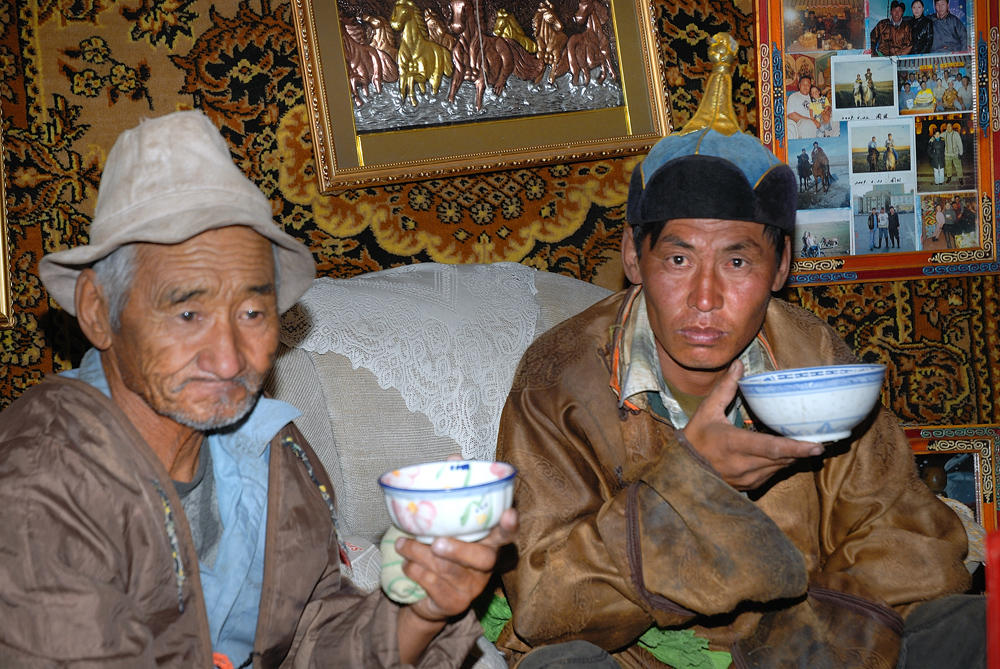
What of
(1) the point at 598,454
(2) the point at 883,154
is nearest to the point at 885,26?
(2) the point at 883,154

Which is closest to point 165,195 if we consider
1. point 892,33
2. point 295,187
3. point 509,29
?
point 295,187

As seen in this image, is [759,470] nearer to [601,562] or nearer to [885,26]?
[601,562]

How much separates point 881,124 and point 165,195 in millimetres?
2998

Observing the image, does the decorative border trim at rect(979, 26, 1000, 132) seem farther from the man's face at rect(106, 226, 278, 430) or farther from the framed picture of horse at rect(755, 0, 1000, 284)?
the man's face at rect(106, 226, 278, 430)

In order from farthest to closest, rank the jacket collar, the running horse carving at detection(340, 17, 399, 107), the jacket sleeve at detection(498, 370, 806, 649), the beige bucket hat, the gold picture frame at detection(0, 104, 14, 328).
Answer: the running horse carving at detection(340, 17, 399, 107) < the gold picture frame at detection(0, 104, 14, 328) < the jacket collar < the jacket sleeve at detection(498, 370, 806, 649) < the beige bucket hat

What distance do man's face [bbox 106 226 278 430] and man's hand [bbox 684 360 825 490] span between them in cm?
95

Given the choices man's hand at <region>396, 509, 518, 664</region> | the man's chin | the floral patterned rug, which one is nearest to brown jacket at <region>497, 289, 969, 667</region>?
man's hand at <region>396, 509, 518, 664</region>

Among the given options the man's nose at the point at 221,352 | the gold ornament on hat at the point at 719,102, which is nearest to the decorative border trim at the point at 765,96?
the gold ornament on hat at the point at 719,102

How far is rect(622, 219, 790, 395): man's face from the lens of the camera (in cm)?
206

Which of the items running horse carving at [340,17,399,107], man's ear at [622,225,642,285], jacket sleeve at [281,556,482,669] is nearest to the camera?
jacket sleeve at [281,556,482,669]

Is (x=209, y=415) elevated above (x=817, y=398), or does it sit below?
above

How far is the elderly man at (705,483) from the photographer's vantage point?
1.83 meters

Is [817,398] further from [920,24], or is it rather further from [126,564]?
[920,24]

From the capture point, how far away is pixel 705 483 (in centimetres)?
182
